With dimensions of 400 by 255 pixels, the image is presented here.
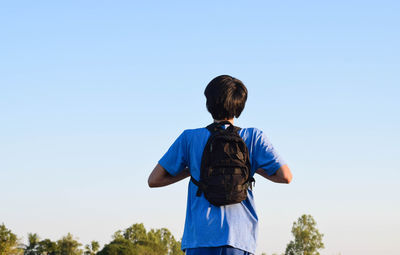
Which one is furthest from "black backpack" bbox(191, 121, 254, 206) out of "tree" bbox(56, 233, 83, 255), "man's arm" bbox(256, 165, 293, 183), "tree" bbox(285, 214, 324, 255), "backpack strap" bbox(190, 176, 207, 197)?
"tree" bbox(56, 233, 83, 255)

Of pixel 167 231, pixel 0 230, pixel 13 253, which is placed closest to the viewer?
pixel 13 253

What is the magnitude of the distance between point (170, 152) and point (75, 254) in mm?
105940

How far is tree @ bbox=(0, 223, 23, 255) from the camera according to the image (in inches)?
2874

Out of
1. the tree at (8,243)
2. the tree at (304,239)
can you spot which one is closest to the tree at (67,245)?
the tree at (8,243)

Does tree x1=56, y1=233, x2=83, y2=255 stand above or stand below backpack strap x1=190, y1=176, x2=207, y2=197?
above

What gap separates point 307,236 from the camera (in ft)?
223

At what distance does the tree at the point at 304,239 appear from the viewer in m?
67.8

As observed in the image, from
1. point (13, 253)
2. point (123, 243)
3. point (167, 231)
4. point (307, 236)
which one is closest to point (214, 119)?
point (307, 236)

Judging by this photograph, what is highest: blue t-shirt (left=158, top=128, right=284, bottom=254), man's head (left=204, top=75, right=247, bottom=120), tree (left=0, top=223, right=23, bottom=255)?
tree (left=0, top=223, right=23, bottom=255)

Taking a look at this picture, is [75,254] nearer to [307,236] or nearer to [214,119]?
[307,236]

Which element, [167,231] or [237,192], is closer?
[237,192]

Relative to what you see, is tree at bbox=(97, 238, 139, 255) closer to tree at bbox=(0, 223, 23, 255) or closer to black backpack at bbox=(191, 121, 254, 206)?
tree at bbox=(0, 223, 23, 255)

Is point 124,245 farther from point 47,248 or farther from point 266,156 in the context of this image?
point 266,156

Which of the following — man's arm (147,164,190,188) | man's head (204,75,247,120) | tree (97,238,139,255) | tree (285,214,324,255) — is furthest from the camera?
tree (97,238,139,255)
